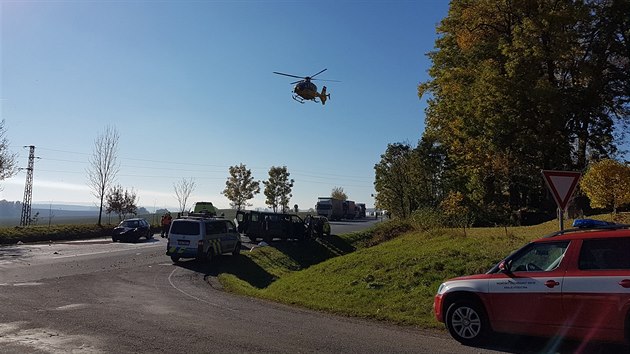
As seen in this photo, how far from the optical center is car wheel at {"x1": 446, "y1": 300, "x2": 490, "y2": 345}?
7863 mm

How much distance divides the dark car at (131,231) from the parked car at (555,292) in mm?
30420

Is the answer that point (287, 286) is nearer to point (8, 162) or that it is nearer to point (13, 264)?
point (13, 264)

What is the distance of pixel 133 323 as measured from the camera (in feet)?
30.0

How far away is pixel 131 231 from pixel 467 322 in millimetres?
30958

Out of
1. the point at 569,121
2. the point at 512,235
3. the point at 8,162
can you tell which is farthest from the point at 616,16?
the point at 8,162

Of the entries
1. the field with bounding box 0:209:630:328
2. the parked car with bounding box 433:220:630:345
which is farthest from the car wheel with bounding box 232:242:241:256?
the parked car with bounding box 433:220:630:345

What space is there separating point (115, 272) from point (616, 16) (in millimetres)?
25140

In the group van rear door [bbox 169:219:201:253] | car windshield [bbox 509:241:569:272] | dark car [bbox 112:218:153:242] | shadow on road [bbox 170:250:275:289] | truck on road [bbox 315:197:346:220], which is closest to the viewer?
car windshield [bbox 509:241:569:272]

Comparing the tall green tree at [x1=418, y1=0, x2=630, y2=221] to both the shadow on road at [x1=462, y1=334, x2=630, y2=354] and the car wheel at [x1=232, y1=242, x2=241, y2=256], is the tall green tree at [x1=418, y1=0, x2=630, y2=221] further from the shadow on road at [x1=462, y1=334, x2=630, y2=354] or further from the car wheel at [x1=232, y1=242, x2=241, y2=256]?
the shadow on road at [x1=462, y1=334, x2=630, y2=354]

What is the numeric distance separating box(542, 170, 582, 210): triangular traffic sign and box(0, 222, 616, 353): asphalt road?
342 cm

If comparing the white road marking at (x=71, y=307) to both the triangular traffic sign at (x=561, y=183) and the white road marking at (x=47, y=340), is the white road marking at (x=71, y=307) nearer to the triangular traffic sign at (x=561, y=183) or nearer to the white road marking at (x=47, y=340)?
the white road marking at (x=47, y=340)

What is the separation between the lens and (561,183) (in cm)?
975

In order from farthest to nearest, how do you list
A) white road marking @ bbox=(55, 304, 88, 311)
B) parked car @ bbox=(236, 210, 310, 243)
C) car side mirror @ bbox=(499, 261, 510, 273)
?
parked car @ bbox=(236, 210, 310, 243)
white road marking @ bbox=(55, 304, 88, 311)
car side mirror @ bbox=(499, 261, 510, 273)

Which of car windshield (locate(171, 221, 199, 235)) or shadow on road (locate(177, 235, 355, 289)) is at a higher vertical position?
car windshield (locate(171, 221, 199, 235))
